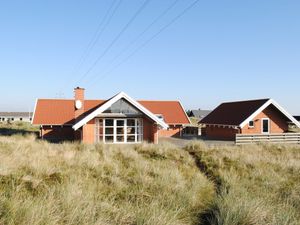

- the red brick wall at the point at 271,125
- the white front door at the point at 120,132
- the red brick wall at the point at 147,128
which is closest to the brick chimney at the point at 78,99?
the white front door at the point at 120,132

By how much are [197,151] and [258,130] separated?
13813mm

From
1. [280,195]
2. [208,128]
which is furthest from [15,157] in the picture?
[208,128]

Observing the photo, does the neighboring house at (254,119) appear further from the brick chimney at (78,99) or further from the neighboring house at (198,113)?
the neighboring house at (198,113)

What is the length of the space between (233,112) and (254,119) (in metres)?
2.86

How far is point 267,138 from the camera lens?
96.7ft

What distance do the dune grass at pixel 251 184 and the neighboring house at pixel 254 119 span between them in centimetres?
620

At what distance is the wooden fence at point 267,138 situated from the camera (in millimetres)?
28273

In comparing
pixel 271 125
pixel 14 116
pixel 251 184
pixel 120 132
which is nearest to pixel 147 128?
pixel 120 132

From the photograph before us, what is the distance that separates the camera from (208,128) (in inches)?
1531

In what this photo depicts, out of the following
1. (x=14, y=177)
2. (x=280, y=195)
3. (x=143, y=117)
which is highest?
(x=143, y=117)

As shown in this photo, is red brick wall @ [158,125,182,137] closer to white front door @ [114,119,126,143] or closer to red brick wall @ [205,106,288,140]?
red brick wall @ [205,106,288,140]

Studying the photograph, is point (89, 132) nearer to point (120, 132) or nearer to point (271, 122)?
point (120, 132)

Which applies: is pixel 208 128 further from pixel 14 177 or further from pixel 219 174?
pixel 14 177

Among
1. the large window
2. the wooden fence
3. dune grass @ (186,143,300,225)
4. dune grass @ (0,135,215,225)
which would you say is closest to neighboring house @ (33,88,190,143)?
the large window
